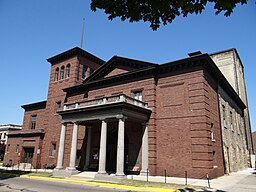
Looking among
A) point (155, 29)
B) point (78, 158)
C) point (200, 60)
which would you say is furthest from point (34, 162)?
point (155, 29)

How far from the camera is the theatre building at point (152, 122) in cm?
1862

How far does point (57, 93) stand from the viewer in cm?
3241

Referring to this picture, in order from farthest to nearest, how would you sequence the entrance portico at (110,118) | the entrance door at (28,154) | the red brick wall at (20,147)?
the entrance door at (28,154), the red brick wall at (20,147), the entrance portico at (110,118)

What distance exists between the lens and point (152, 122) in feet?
68.9

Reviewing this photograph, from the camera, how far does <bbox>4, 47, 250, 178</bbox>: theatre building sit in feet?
61.1

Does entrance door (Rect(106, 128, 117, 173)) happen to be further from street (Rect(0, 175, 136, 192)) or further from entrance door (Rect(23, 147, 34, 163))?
entrance door (Rect(23, 147, 34, 163))

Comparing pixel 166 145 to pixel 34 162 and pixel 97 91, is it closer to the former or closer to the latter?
pixel 97 91

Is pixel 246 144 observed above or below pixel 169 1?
below

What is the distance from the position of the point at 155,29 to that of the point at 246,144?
37.6 m

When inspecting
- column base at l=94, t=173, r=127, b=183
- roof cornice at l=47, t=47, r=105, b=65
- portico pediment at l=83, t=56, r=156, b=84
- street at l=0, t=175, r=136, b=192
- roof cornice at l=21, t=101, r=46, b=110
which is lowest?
street at l=0, t=175, r=136, b=192

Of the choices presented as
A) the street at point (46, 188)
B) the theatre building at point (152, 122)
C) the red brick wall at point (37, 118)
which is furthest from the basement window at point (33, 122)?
the street at point (46, 188)

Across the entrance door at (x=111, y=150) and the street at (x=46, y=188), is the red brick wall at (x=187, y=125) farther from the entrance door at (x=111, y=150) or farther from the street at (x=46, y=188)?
the street at (x=46, y=188)

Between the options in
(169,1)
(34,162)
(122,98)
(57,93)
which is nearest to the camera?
(169,1)

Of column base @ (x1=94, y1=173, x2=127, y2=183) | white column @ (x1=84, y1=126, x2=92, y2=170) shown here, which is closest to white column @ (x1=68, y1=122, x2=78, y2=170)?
white column @ (x1=84, y1=126, x2=92, y2=170)
